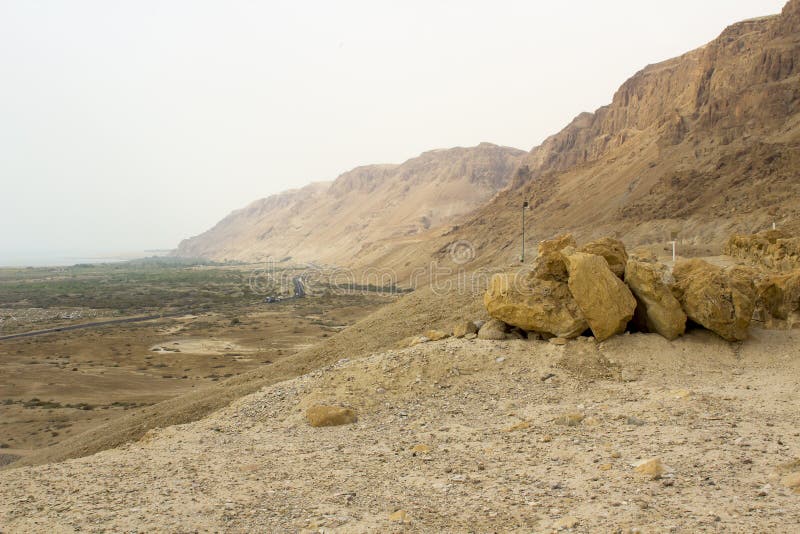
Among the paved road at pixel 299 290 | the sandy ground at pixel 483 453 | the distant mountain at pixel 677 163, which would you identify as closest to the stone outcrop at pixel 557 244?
the sandy ground at pixel 483 453

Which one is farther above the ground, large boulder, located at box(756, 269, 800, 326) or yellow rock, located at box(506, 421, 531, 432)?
large boulder, located at box(756, 269, 800, 326)

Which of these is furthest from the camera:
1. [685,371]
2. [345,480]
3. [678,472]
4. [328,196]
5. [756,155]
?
[328,196]

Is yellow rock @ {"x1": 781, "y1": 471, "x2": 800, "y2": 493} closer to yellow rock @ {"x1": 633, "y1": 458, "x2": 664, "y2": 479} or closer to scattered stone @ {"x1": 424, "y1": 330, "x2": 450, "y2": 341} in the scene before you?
yellow rock @ {"x1": 633, "y1": 458, "x2": 664, "y2": 479}

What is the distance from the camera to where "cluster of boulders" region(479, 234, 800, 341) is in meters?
10.1

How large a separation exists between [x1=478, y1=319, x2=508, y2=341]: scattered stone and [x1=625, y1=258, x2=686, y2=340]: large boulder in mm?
2639

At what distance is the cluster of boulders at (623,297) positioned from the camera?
10.1 m

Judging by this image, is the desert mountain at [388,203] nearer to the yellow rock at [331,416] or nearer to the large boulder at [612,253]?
the large boulder at [612,253]

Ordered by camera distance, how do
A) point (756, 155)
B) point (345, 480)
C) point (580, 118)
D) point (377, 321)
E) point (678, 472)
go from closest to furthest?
point (678, 472) < point (345, 480) < point (377, 321) < point (756, 155) < point (580, 118)

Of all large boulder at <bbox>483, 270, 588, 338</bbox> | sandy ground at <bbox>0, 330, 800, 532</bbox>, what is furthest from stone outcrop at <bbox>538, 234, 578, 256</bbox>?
sandy ground at <bbox>0, 330, 800, 532</bbox>

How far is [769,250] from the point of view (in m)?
16.8

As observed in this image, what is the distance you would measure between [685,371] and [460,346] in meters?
4.05

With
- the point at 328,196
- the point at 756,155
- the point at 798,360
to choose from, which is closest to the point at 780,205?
the point at 756,155

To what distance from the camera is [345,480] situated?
6.22m

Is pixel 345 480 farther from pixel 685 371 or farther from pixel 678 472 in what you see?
pixel 685 371
